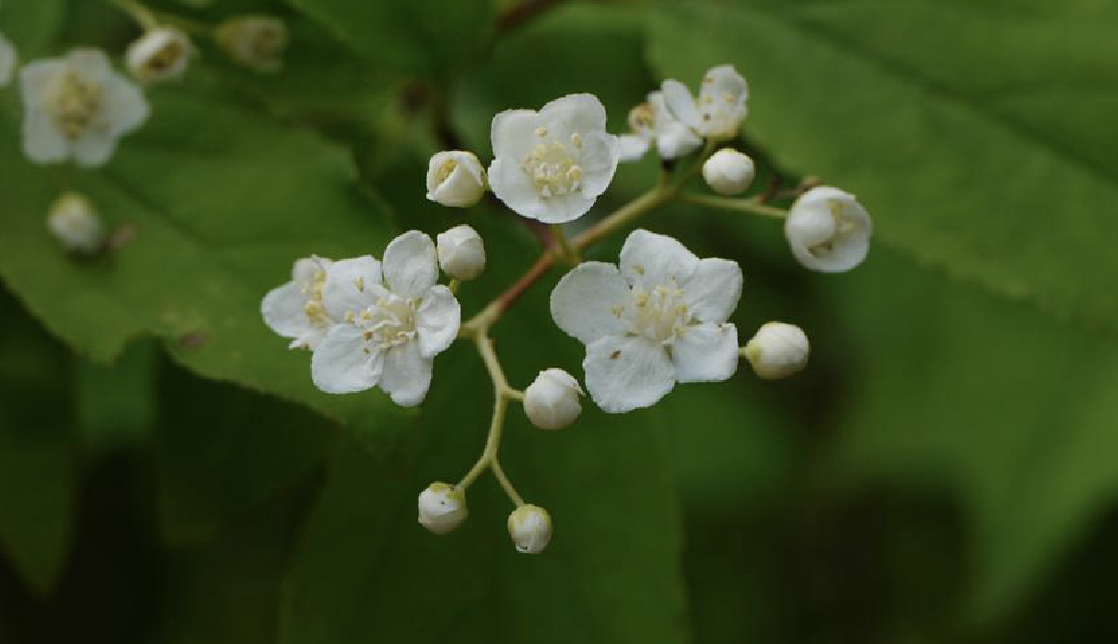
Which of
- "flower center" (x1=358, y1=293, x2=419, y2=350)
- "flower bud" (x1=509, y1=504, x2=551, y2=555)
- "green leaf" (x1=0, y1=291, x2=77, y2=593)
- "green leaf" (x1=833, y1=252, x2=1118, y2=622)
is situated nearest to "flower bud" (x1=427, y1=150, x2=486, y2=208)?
"flower center" (x1=358, y1=293, x2=419, y2=350)

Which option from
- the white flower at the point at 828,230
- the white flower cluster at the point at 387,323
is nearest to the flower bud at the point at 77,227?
the white flower cluster at the point at 387,323

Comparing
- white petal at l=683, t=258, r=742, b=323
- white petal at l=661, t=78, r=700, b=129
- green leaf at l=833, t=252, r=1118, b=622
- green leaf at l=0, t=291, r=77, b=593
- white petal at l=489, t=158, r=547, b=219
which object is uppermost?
white petal at l=661, t=78, r=700, b=129

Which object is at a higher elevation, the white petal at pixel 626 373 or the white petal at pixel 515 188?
the white petal at pixel 515 188

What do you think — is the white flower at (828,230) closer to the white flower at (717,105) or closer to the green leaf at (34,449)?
the white flower at (717,105)

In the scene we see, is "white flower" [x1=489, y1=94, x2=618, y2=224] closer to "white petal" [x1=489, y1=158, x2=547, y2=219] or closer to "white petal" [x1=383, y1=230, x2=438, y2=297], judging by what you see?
"white petal" [x1=489, y1=158, x2=547, y2=219]

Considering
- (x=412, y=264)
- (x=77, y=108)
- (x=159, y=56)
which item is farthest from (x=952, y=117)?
(x=77, y=108)

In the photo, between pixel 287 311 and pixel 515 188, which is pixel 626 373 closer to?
pixel 515 188
